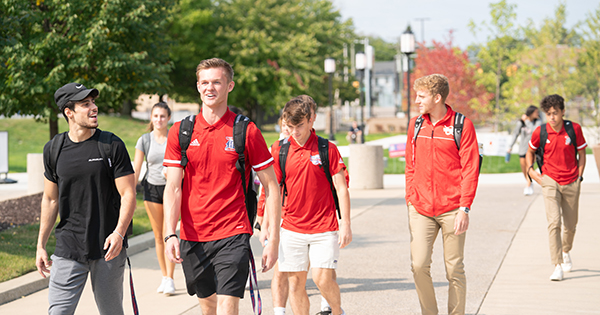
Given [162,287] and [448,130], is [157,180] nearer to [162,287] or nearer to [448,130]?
[162,287]

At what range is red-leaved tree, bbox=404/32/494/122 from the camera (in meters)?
37.9

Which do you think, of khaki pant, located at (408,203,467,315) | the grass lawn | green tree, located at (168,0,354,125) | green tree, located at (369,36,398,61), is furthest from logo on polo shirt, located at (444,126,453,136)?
green tree, located at (369,36,398,61)

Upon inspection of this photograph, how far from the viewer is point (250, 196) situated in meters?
3.90

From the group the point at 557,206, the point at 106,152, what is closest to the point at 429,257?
the point at 106,152

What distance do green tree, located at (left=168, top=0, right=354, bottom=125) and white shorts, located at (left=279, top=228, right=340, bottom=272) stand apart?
43371 mm

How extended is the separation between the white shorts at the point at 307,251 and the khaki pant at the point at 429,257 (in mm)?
628

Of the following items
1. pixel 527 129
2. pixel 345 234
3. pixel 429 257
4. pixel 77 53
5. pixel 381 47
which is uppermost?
pixel 381 47

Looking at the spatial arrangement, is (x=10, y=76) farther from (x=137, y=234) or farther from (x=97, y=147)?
(x=97, y=147)

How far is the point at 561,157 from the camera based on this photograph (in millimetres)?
7031

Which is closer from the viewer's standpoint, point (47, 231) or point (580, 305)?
point (47, 231)

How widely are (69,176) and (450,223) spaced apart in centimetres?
272

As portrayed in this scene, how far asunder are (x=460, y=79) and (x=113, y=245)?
3813 centimetres

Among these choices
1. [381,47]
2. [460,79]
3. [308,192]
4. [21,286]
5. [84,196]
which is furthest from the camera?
[381,47]

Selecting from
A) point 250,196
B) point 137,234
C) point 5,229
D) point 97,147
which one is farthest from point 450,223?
point 5,229
